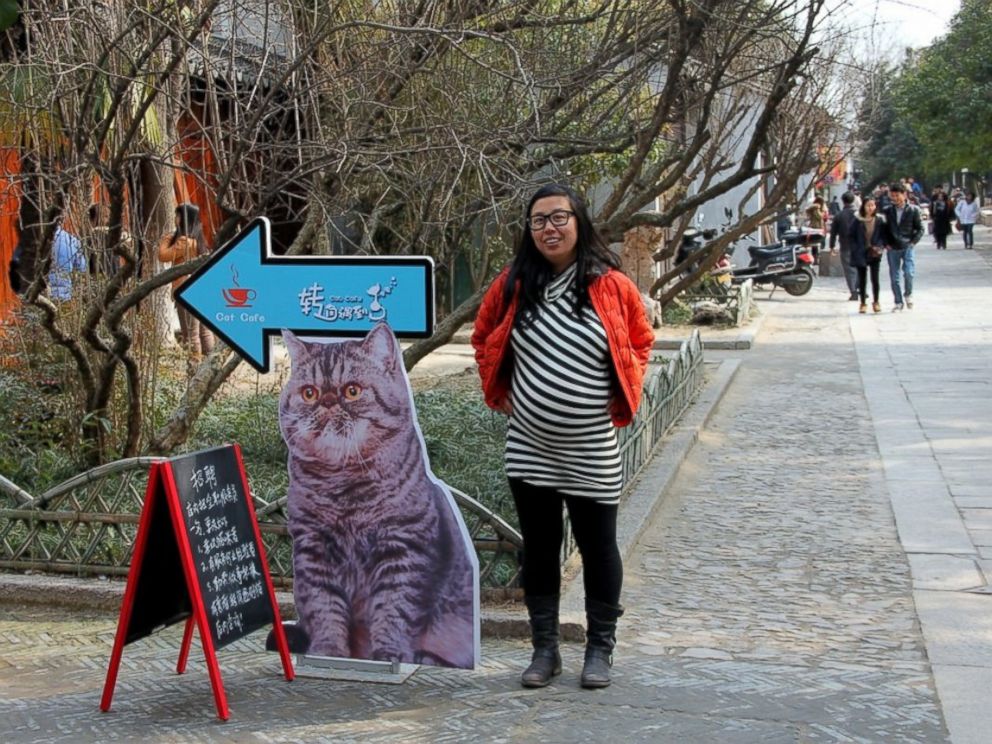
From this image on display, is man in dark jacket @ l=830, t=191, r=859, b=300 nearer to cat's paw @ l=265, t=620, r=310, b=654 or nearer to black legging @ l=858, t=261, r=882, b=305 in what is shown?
black legging @ l=858, t=261, r=882, b=305

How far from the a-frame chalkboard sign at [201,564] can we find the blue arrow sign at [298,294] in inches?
20.6

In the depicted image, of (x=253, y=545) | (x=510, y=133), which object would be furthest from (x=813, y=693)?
(x=510, y=133)

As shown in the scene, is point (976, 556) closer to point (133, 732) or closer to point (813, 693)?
point (813, 693)

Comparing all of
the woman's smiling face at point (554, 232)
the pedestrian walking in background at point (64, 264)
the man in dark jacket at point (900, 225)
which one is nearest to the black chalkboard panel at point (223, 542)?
the woman's smiling face at point (554, 232)

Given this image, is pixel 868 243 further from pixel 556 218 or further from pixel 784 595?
pixel 556 218

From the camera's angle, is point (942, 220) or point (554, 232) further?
point (942, 220)

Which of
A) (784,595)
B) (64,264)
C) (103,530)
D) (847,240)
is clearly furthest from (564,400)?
(847,240)

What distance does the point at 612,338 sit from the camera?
4930 mm

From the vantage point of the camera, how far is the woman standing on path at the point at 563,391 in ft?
16.2

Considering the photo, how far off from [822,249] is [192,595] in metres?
27.5

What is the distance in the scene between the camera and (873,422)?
1104 cm

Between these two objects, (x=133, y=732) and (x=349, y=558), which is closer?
(x=133, y=732)

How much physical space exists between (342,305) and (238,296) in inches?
18.9

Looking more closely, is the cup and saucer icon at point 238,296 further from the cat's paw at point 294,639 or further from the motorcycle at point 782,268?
the motorcycle at point 782,268
